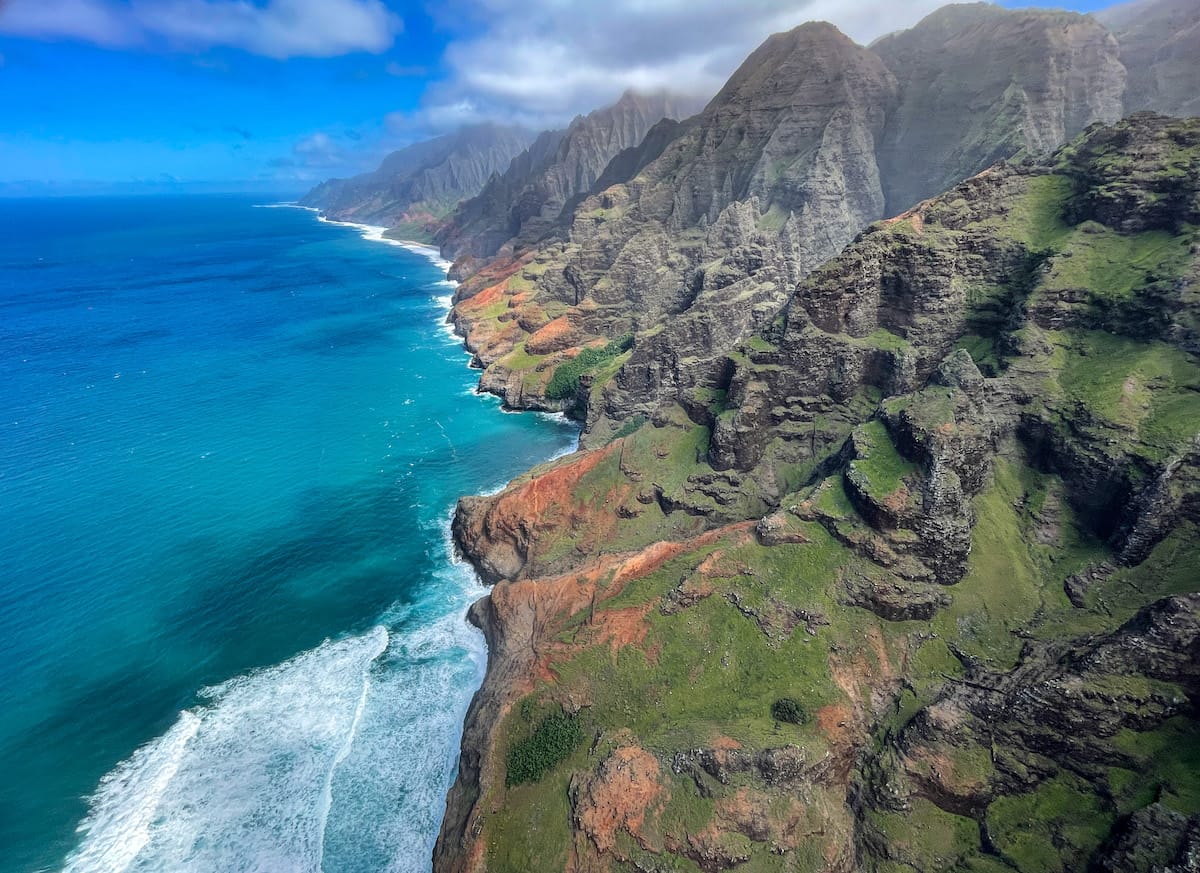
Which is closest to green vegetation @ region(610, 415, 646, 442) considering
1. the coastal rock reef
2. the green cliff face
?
the coastal rock reef

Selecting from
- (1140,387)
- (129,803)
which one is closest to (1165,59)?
(1140,387)

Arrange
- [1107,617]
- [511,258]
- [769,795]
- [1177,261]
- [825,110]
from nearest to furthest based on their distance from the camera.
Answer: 1. [769,795]
2. [1107,617]
3. [1177,261]
4. [825,110]
5. [511,258]

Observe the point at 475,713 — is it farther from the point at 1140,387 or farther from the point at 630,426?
the point at 1140,387

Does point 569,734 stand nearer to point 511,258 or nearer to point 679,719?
point 679,719

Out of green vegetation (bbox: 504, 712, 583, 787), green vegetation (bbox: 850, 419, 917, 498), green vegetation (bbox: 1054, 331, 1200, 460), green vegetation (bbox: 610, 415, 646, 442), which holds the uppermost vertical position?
green vegetation (bbox: 1054, 331, 1200, 460)

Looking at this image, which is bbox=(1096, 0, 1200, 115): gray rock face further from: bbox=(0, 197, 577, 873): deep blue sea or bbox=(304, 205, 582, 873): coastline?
bbox=(304, 205, 582, 873): coastline

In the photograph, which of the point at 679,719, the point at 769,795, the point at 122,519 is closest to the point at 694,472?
the point at 679,719
